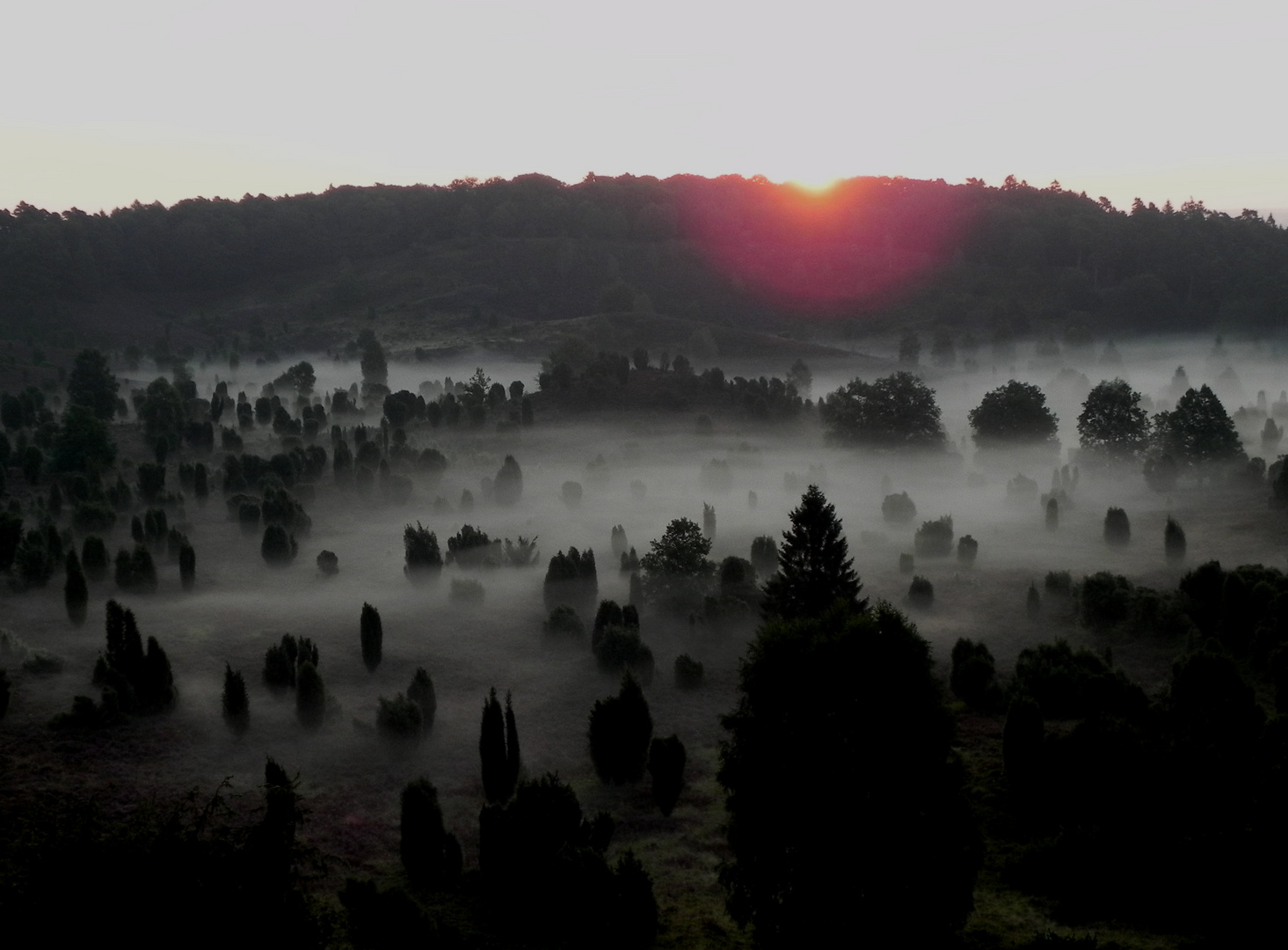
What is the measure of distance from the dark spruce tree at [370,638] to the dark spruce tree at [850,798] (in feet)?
76.7

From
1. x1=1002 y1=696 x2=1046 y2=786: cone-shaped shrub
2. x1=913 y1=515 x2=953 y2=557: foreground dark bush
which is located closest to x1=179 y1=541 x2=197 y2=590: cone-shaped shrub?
x1=913 y1=515 x2=953 y2=557: foreground dark bush

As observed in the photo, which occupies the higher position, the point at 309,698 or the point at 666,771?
the point at 309,698

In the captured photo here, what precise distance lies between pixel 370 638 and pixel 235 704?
6816 mm

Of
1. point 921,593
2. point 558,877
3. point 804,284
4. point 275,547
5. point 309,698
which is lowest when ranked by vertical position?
point 558,877

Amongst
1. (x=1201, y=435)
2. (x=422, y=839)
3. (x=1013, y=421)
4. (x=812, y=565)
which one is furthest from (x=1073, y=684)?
(x=1013, y=421)

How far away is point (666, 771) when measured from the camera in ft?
103

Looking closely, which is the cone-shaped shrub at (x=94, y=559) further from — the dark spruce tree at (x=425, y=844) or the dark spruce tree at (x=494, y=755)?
the dark spruce tree at (x=425, y=844)

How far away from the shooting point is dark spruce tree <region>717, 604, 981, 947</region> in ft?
67.8

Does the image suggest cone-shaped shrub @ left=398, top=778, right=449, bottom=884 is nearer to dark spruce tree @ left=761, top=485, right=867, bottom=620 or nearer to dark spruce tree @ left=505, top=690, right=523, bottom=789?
dark spruce tree @ left=505, top=690, right=523, bottom=789

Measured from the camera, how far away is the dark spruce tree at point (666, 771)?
31.5 metres

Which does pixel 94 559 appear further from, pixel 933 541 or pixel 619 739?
pixel 933 541

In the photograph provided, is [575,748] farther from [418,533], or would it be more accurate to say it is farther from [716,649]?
[418,533]

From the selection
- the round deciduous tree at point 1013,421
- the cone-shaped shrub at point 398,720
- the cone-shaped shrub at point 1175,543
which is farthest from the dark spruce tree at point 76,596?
the round deciduous tree at point 1013,421

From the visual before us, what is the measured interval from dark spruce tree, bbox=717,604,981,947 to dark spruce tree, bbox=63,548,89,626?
35.0m
